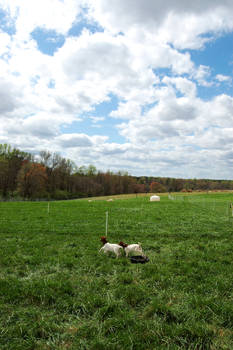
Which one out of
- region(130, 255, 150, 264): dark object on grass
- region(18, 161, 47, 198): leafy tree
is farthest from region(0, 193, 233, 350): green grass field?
region(18, 161, 47, 198): leafy tree

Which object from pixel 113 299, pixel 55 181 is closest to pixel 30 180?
pixel 55 181

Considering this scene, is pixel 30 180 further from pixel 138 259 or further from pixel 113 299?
pixel 113 299

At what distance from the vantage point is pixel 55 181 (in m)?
67.1

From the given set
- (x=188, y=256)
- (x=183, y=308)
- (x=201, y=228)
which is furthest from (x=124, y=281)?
(x=201, y=228)

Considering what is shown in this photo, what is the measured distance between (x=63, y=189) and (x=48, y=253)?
71.5 metres

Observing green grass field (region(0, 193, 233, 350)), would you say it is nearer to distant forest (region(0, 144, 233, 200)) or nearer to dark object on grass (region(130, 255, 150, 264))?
dark object on grass (region(130, 255, 150, 264))

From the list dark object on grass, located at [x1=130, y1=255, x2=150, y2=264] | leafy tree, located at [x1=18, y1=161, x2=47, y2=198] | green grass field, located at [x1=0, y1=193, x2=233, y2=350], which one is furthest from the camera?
leafy tree, located at [x1=18, y1=161, x2=47, y2=198]

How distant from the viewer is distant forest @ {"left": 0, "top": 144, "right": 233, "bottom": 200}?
54.7 meters

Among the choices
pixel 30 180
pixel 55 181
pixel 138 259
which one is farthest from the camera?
pixel 55 181

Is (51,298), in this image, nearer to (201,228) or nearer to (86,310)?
(86,310)

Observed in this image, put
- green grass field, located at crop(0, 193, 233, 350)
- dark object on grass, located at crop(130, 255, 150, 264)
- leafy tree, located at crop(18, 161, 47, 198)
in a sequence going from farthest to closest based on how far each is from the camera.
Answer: leafy tree, located at crop(18, 161, 47, 198) → dark object on grass, located at crop(130, 255, 150, 264) → green grass field, located at crop(0, 193, 233, 350)

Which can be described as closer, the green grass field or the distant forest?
the green grass field

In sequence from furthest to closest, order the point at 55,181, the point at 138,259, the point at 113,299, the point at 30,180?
1. the point at 55,181
2. the point at 30,180
3. the point at 138,259
4. the point at 113,299

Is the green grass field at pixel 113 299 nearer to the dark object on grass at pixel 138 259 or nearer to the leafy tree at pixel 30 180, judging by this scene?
the dark object on grass at pixel 138 259
